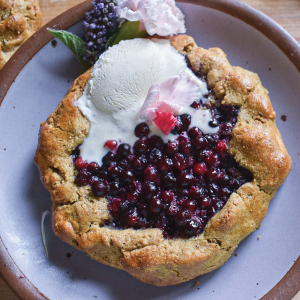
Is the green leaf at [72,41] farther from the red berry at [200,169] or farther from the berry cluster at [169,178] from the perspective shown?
the red berry at [200,169]

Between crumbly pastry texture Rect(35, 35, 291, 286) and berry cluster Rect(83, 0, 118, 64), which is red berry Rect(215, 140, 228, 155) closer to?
crumbly pastry texture Rect(35, 35, 291, 286)

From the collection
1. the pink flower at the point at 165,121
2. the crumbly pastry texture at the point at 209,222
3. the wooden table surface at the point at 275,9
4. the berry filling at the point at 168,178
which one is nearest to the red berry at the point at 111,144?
the berry filling at the point at 168,178

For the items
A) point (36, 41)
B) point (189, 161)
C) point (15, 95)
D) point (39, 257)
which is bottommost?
point (39, 257)

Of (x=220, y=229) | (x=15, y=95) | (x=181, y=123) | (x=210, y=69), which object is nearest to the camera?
(x=220, y=229)

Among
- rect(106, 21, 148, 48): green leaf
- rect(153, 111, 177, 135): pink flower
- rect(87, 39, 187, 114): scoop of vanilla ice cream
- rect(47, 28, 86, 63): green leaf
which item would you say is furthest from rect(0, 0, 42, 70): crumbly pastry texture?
rect(153, 111, 177, 135): pink flower

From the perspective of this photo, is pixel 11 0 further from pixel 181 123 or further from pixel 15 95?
Result: pixel 181 123

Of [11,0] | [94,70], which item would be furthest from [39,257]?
[11,0]
